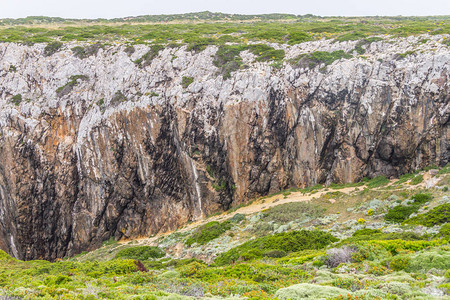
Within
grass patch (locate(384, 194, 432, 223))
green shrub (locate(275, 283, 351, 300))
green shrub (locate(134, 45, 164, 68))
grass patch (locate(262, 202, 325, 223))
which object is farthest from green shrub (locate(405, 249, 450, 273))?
green shrub (locate(134, 45, 164, 68))

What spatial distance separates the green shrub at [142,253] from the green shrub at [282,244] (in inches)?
Answer: 293

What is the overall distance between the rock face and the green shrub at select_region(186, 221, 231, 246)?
6.22 m

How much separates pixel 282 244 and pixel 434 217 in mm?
9098

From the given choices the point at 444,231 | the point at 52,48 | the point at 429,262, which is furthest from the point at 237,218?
the point at 52,48

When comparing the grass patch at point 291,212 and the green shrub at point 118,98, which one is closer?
the grass patch at point 291,212

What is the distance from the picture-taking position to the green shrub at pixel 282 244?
19422 mm

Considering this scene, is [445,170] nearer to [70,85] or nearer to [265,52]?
[265,52]

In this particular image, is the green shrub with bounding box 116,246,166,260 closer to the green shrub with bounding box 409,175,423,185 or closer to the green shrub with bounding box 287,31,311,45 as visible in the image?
the green shrub with bounding box 409,175,423,185

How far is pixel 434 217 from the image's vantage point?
18.8 meters

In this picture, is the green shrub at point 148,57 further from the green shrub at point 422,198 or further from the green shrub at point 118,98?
the green shrub at point 422,198

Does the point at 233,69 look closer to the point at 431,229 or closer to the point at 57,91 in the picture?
the point at 57,91

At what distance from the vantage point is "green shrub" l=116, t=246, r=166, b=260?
86.5ft

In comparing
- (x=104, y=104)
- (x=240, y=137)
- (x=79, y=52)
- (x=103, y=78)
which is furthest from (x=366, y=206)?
(x=79, y=52)

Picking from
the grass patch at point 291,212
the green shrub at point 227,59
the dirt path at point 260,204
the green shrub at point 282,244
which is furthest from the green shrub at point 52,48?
the green shrub at point 282,244
